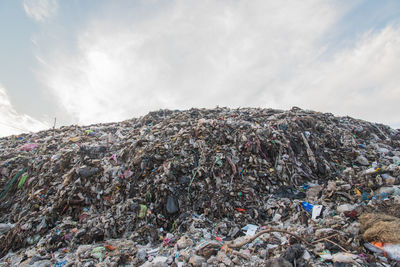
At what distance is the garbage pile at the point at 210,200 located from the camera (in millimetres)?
2326

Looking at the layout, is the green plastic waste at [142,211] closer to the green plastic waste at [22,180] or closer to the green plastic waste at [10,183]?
the green plastic waste at [22,180]

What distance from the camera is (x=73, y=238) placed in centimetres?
318

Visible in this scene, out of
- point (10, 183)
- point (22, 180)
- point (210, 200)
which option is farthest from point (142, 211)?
point (10, 183)

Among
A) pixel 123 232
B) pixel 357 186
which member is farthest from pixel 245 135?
pixel 123 232

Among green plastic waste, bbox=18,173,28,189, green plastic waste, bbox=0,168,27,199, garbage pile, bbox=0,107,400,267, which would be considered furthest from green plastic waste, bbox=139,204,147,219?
green plastic waste, bbox=0,168,27,199

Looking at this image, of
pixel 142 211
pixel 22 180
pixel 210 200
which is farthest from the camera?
pixel 22 180

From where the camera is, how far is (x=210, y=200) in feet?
11.9

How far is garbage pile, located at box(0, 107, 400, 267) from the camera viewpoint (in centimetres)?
233

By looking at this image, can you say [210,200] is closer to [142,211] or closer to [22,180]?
[142,211]

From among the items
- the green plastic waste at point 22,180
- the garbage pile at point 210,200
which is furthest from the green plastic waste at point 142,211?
the green plastic waste at point 22,180

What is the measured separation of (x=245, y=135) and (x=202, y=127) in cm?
121

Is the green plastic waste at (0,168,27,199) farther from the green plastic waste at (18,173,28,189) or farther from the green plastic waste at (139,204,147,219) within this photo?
the green plastic waste at (139,204,147,219)

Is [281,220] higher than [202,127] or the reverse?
the reverse

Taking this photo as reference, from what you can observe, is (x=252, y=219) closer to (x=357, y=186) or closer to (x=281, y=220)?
(x=281, y=220)
